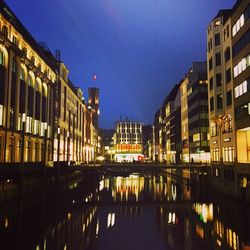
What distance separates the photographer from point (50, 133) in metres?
87.9

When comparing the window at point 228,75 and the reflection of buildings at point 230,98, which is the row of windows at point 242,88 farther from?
the window at point 228,75

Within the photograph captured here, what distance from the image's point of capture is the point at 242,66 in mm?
54000

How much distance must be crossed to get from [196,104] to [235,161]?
150ft

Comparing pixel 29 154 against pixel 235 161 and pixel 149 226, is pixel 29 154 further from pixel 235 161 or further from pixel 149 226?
pixel 235 161

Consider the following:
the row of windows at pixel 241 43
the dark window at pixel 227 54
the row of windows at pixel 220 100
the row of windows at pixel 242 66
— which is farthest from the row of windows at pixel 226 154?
the dark window at pixel 227 54

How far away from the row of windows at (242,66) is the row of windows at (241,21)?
19.1 feet

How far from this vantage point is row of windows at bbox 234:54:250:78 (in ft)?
168

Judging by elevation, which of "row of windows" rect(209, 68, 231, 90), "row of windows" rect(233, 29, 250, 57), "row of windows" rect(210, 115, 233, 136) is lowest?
"row of windows" rect(210, 115, 233, 136)

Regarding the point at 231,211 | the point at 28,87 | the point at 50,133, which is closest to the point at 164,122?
the point at 50,133

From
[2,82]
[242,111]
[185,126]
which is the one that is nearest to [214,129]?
[242,111]

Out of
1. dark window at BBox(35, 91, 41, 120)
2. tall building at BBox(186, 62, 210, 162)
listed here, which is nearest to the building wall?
tall building at BBox(186, 62, 210, 162)

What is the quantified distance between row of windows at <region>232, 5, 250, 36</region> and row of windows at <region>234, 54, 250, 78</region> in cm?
582

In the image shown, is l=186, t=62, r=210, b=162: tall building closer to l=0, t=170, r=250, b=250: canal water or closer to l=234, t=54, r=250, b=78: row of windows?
l=0, t=170, r=250, b=250: canal water

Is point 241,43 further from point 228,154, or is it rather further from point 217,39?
point 228,154
